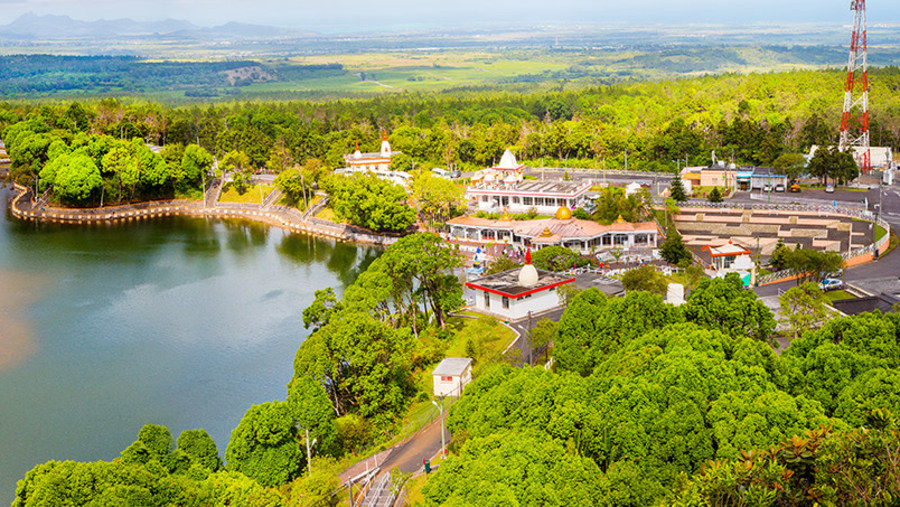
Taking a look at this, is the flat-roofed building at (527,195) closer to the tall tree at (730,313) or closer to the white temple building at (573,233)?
the white temple building at (573,233)

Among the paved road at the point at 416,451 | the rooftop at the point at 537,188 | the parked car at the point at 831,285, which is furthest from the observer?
the rooftop at the point at 537,188

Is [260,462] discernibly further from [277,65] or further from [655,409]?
[277,65]

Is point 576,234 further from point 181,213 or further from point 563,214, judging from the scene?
point 181,213

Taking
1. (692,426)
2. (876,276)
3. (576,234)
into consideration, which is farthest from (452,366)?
(876,276)

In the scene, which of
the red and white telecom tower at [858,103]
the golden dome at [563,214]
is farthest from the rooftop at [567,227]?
the red and white telecom tower at [858,103]

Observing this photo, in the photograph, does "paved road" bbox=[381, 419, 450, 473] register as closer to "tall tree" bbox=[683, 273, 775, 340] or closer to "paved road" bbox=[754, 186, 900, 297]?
"tall tree" bbox=[683, 273, 775, 340]
